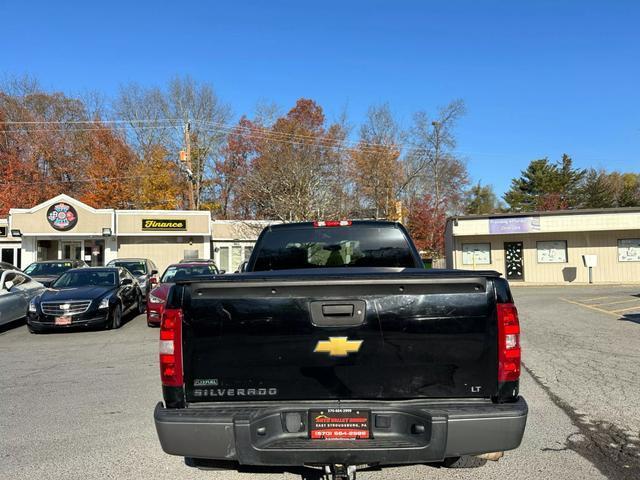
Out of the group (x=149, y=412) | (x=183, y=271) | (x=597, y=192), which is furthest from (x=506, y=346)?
(x=597, y=192)

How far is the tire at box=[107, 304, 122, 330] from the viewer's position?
12273 mm

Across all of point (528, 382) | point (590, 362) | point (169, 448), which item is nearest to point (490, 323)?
point (169, 448)

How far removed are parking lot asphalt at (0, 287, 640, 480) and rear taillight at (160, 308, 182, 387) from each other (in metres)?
1.38

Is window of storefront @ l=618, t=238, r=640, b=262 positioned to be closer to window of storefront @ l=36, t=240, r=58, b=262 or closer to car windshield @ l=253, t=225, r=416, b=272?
car windshield @ l=253, t=225, r=416, b=272

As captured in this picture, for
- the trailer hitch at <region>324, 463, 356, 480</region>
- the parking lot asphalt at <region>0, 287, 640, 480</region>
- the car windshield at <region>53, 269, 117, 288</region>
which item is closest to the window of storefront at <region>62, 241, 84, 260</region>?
the car windshield at <region>53, 269, 117, 288</region>

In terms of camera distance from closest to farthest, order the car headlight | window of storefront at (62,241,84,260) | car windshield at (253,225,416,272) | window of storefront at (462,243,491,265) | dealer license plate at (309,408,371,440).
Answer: dealer license plate at (309,408,371,440), car windshield at (253,225,416,272), the car headlight, window of storefront at (462,243,491,265), window of storefront at (62,241,84,260)

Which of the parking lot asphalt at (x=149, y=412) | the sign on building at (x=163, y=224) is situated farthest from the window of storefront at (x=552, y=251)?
the sign on building at (x=163, y=224)

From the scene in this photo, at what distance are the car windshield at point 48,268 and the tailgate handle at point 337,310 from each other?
59.0 feet

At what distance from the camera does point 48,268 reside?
18.9 m

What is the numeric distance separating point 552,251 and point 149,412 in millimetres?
26203

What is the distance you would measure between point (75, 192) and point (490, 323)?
42803 mm

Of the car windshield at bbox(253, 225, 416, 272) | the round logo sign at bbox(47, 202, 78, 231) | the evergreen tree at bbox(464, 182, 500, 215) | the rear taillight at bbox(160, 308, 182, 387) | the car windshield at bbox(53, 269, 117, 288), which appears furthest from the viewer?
the evergreen tree at bbox(464, 182, 500, 215)

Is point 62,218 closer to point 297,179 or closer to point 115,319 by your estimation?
point 297,179

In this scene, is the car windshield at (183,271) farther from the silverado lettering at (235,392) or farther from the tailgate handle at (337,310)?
the tailgate handle at (337,310)
